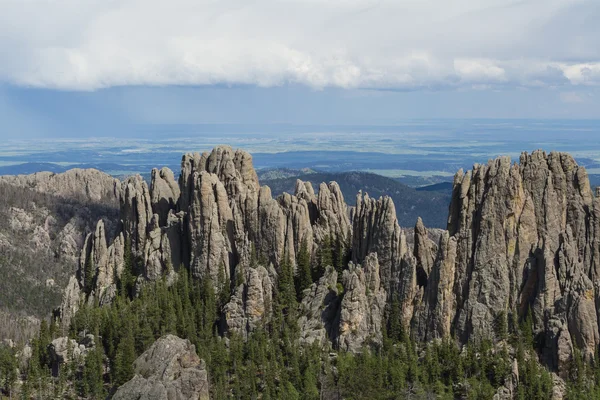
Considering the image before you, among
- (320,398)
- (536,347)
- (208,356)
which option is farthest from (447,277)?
(208,356)

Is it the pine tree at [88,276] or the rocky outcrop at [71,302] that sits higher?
the pine tree at [88,276]

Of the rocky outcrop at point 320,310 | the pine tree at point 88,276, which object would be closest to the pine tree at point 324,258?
the rocky outcrop at point 320,310

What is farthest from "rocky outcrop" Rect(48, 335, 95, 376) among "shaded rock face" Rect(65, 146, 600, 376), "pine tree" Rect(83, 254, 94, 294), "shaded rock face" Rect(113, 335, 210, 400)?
"pine tree" Rect(83, 254, 94, 294)

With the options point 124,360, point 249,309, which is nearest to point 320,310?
point 249,309

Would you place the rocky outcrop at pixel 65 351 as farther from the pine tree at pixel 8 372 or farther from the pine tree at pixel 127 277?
the pine tree at pixel 127 277

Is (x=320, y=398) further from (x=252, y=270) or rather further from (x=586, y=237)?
(x=586, y=237)

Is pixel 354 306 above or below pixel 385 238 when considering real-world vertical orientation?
below

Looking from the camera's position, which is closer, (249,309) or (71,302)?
(249,309)

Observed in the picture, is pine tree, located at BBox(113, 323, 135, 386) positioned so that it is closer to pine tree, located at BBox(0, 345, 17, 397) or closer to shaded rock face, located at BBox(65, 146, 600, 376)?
pine tree, located at BBox(0, 345, 17, 397)

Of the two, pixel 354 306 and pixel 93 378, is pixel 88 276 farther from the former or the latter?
pixel 354 306
